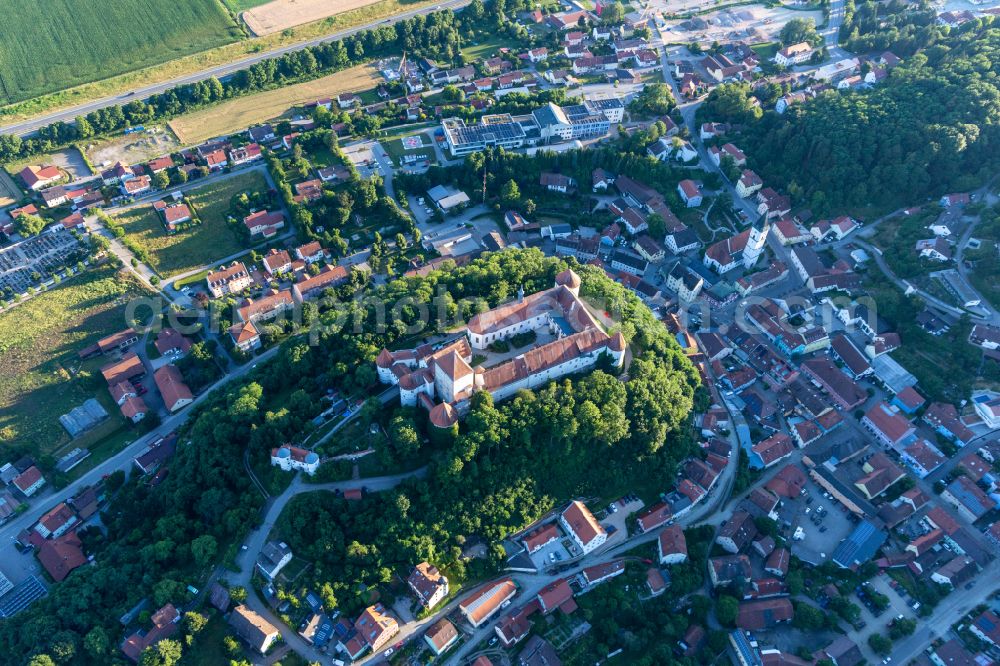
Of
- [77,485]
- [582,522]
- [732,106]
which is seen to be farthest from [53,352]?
[732,106]

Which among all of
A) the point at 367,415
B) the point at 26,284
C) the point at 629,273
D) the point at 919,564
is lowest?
the point at 919,564

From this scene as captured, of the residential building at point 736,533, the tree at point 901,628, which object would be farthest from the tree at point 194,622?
the tree at point 901,628

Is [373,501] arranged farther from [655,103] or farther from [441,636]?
[655,103]

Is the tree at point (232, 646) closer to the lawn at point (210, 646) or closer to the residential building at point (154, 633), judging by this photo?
the lawn at point (210, 646)

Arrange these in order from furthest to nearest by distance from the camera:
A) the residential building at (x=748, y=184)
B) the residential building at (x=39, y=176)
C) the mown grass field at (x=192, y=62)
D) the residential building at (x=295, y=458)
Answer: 1. the mown grass field at (x=192, y=62)
2. the residential building at (x=39, y=176)
3. the residential building at (x=748, y=184)
4. the residential building at (x=295, y=458)

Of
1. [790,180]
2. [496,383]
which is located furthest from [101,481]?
[790,180]

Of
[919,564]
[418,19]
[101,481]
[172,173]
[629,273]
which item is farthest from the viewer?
[418,19]

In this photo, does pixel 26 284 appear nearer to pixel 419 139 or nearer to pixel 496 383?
pixel 419 139
